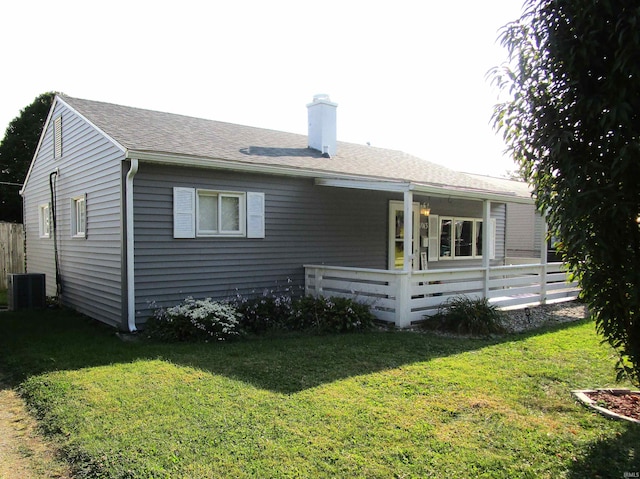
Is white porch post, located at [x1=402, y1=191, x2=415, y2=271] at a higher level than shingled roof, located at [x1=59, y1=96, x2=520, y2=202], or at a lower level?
lower

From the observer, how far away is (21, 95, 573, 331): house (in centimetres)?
812

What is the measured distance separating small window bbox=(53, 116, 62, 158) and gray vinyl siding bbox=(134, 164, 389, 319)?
453 cm

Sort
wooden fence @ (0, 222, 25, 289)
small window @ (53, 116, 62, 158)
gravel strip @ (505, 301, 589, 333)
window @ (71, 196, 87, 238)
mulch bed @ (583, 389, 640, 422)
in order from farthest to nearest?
wooden fence @ (0, 222, 25, 289)
small window @ (53, 116, 62, 158)
window @ (71, 196, 87, 238)
gravel strip @ (505, 301, 589, 333)
mulch bed @ (583, 389, 640, 422)

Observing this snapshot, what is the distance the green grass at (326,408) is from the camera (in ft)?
11.0

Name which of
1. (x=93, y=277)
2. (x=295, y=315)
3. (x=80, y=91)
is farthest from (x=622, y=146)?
(x=80, y=91)

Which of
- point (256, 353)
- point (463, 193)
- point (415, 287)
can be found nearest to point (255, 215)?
point (415, 287)

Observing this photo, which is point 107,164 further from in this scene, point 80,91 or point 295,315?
point 80,91

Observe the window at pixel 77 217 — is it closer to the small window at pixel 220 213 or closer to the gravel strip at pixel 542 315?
the small window at pixel 220 213

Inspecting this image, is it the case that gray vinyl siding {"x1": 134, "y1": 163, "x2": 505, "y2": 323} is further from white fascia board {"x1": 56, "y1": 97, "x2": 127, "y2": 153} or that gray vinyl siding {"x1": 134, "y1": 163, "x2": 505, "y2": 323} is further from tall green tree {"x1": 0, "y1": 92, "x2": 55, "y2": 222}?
tall green tree {"x1": 0, "y1": 92, "x2": 55, "y2": 222}

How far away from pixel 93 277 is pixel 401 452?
25.4 ft

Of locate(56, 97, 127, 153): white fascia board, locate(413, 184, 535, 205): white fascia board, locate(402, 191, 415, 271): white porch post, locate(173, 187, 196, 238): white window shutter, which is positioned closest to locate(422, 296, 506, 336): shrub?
locate(402, 191, 415, 271): white porch post

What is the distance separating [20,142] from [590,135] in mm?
22825

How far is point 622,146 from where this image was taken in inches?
144

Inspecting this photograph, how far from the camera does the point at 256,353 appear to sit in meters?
6.47
